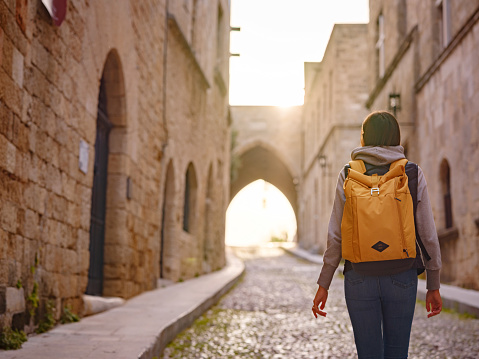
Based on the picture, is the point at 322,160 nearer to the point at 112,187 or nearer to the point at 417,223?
the point at 112,187

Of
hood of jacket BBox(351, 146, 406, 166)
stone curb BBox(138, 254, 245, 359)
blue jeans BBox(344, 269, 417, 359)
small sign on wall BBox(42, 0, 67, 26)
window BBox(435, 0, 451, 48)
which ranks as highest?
window BBox(435, 0, 451, 48)

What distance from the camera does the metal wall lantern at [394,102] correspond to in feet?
42.9

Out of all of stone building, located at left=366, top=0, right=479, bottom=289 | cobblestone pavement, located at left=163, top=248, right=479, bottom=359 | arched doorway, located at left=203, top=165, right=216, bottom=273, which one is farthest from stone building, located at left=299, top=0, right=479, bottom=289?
arched doorway, located at left=203, top=165, right=216, bottom=273

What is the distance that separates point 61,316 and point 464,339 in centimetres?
325

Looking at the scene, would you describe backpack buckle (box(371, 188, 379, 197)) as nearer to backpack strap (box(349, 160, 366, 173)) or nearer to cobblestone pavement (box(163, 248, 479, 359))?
backpack strap (box(349, 160, 366, 173))

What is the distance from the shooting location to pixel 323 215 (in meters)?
25.9

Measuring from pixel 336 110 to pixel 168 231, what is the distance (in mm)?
14013

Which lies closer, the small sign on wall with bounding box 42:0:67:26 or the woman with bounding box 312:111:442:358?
the woman with bounding box 312:111:442:358

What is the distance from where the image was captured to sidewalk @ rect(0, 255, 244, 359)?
3850 mm

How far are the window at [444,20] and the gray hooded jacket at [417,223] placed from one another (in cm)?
897

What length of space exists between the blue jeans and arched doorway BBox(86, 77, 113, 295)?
16.3 ft

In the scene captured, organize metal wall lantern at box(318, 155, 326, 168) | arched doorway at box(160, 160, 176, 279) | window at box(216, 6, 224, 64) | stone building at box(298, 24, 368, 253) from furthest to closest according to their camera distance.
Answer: metal wall lantern at box(318, 155, 326, 168) < stone building at box(298, 24, 368, 253) < window at box(216, 6, 224, 64) < arched doorway at box(160, 160, 176, 279)

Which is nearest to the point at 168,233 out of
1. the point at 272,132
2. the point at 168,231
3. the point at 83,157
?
the point at 168,231

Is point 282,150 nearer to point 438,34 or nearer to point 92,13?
point 438,34
